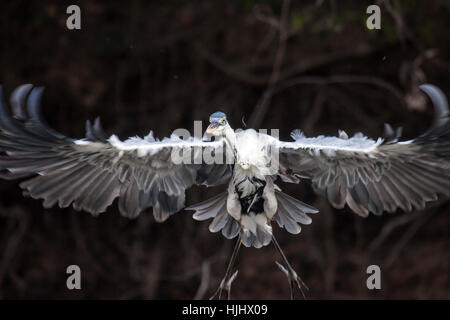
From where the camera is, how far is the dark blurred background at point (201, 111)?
4957mm

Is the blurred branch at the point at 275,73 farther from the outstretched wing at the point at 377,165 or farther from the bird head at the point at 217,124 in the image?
the bird head at the point at 217,124

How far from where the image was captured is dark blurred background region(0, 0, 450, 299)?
4957 millimetres

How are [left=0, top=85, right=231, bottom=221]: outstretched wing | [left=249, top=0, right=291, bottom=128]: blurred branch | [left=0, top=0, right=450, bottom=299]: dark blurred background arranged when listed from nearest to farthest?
1. [left=0, top=85, right=231, bottom=221]: outstretched wing
2. [left=249, top=0, right=291, bottom=128]: blurred branch
3. [left=0, top=0, right=450, bottom=299]: dark blurred background

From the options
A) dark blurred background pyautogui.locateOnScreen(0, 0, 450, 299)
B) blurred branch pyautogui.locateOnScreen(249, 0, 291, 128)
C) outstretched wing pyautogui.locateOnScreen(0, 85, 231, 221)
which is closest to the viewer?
outstretched wing pyautogui.locateOnScreen(0, 85, 231, 221)

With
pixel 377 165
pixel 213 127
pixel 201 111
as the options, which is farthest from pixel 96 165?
pixel 201 111

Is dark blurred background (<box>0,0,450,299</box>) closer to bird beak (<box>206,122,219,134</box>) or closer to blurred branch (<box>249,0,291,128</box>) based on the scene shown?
blurred branch (<box>249,0,291,128</box>)

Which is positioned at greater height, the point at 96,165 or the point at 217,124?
the point at 217,124

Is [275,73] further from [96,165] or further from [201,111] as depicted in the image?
[96,165]

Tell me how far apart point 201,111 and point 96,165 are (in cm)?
214

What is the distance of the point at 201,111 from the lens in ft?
16.4

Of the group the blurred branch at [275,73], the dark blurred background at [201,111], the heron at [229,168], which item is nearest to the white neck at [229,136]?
the heron at [229,168]

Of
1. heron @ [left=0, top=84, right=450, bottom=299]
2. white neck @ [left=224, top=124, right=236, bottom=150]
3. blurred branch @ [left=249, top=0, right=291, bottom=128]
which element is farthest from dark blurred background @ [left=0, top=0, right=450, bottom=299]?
white neck @ [left=224, top=124, right=236, bottom=150]

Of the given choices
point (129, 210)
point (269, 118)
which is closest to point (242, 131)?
point (129, 210)

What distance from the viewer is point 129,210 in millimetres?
3016
